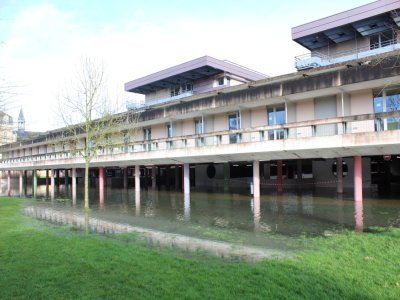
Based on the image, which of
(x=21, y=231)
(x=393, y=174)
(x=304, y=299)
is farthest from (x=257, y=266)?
(x=393, y=174)

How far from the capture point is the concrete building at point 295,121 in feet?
59.3

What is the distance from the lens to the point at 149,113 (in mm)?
29922

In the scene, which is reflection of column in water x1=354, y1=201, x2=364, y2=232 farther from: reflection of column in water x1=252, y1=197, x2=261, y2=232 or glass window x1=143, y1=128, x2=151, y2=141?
glass window x1=143, y1=128, x2=151, y2=141

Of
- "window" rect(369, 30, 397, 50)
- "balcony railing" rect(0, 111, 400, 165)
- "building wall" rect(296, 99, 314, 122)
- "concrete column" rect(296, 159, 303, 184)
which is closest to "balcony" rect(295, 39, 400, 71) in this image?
"window" rect(369, 30, 397, 50)

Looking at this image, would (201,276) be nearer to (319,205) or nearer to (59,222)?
(59,222)

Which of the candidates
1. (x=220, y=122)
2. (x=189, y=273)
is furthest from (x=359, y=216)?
(x=220, y=122)

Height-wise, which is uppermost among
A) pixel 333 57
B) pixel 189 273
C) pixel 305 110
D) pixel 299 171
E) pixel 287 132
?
pixel 333 57

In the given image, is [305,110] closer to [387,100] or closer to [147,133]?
[387,100]

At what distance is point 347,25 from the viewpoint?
32094mm

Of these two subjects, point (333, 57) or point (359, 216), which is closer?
point (359, 216)

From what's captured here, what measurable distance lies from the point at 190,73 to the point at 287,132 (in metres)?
26.9

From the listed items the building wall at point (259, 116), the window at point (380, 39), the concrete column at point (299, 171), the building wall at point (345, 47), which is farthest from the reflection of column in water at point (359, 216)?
the building wall at point (345, 47)

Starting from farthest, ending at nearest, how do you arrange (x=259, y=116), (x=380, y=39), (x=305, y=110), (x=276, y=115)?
(x=380, y=39)
(x=259, y=116)
(x=276, y=115)
(x=305, y=110)

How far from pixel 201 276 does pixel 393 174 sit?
31.7 metres
